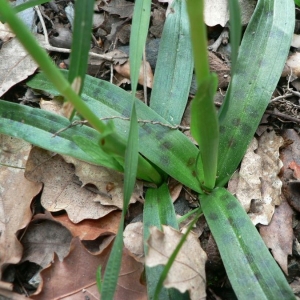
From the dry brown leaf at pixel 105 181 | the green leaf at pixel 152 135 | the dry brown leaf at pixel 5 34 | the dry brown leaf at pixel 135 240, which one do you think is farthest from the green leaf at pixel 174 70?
the dry brown leaf at pixel 5 34

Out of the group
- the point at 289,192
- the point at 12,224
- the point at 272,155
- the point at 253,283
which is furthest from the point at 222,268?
the point at 12,224

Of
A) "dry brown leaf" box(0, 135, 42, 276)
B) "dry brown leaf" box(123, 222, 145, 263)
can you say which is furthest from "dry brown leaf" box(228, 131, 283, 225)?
"dry brown leaf" box(0, 135, 42, 276)

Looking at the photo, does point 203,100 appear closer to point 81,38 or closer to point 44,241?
point 81,38

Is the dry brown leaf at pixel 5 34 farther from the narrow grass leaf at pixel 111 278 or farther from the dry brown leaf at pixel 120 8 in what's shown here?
the narrow grass leaf at pixel 111 278

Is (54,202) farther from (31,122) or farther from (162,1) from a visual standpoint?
(162,1)

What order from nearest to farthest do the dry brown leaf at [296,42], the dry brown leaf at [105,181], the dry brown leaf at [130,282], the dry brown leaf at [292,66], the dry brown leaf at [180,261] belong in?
the dry brown leaf at [180,261] < the dry brown leaf at [130,282] < the dry brown leaf at [105,181] < the dry brown leaf at [292,66] < the dry brown leaf at [296,42]

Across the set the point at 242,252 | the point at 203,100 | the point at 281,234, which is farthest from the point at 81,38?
the point at 281,234
